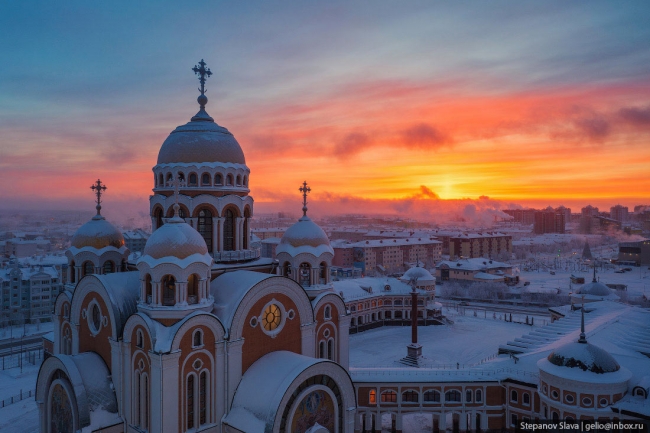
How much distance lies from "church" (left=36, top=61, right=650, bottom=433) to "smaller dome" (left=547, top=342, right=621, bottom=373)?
2.3 inches

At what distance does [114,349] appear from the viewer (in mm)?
17891

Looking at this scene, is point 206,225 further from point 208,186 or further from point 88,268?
point 88,268

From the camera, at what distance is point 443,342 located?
4100 centimetres

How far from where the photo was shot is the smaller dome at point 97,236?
2380cm

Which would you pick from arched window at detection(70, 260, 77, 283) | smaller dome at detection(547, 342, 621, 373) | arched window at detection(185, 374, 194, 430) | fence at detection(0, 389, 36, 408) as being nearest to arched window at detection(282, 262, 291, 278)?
Result: arched window at detection(185, 374, 194, 430)

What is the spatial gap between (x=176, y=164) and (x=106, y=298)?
6345mm

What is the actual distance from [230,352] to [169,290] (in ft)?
10.6

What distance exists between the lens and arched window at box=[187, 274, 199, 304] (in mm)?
17219

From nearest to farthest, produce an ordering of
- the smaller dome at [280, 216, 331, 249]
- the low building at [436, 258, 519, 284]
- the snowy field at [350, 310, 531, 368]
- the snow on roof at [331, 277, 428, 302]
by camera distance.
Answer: the smaller dome at [280, 216, 331, 249] < the snowy field at [350, 310, 531, 368] < the snow on roof at [331, 277, 428, 302] < the low building at [436, 258, 519, 284]

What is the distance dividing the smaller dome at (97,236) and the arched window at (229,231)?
664 cm

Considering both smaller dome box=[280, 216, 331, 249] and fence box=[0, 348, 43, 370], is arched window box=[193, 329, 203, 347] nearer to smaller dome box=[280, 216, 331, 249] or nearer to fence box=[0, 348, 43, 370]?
smaller dome box=[280, 216, 331, 249]

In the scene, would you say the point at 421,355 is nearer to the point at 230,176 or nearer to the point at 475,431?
the point at 475,431

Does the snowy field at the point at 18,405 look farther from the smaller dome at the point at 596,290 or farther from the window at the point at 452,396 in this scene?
the smaller dome at the point at 596,290

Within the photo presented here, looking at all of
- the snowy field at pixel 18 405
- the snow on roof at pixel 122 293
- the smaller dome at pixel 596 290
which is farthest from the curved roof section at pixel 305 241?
the smaller dome at pixel 596 290
